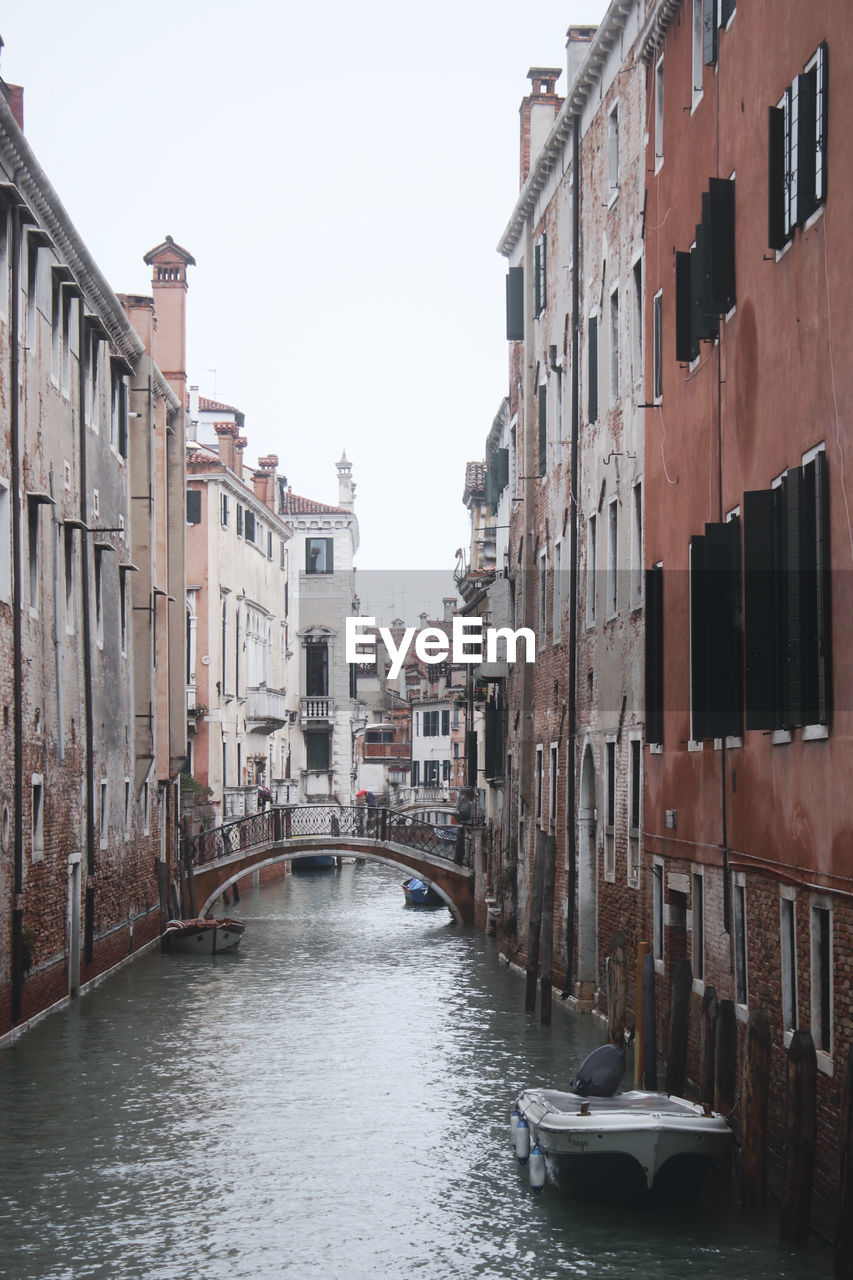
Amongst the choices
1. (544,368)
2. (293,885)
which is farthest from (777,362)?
(293,885)

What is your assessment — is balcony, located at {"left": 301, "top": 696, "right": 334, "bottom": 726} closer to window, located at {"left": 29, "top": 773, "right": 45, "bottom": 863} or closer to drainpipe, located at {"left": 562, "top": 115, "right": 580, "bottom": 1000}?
drainpipe, located at {"left": 562, "top": 115, "right": 580, "bottom": 1000}

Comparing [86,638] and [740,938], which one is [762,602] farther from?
[86,638]

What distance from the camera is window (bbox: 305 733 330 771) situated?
200ft

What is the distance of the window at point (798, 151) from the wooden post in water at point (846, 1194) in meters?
5.05

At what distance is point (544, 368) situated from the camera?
25359 millimetres

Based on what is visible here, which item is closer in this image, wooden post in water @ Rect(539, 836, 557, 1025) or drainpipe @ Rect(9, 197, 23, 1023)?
drainpipe @ Rect(9, 197, 23, 1023)

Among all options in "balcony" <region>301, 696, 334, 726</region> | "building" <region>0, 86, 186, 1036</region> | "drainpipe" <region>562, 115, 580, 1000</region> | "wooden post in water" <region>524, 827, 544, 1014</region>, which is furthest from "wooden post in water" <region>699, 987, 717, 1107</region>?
"balcony" <region>301, 696, 334, 726</region>

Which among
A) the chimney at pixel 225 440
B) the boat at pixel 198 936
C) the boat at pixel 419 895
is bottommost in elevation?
the boat at pixel 419 895

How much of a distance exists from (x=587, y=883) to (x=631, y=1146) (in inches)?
389

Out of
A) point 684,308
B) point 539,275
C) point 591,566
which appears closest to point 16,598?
point 591,566

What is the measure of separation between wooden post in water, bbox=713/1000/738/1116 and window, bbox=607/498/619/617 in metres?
8.06

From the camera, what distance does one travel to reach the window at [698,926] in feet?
47.9

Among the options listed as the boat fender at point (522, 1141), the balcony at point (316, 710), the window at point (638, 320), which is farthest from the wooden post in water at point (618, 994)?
the balcony at point (316, 710)

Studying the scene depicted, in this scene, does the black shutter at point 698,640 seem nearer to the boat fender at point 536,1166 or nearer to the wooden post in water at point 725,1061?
the wooden post in water at point 725,1061
